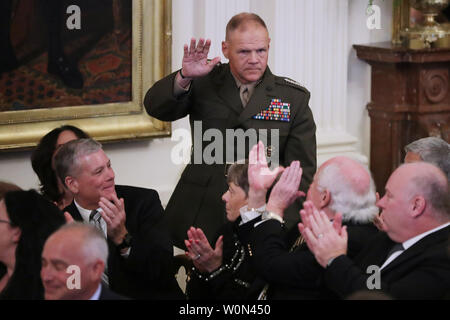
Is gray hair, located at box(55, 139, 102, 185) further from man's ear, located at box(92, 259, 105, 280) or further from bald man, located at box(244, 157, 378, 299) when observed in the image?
man's ear, located at box(92, 259, 105, 280)

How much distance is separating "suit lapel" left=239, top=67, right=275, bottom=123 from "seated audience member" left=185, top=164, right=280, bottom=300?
699 mm

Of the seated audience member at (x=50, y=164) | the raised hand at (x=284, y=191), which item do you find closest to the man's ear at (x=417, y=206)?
the raised hand at (x=284, y=191)

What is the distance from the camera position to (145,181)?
5.59 meters

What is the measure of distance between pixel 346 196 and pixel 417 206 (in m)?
0.31

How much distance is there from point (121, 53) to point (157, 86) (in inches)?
53.5

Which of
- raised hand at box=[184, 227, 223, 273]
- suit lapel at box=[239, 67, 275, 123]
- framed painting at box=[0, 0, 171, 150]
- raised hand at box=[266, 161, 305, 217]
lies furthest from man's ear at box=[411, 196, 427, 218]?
framed painting at box=[0, 0, 171, 150]

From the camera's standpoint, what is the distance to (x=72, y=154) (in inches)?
143

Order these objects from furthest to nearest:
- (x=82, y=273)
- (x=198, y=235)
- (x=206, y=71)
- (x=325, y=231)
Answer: (x=206, y=71) → (x=198, y=235) → (x=325, y=231) → (x=82, y=273)

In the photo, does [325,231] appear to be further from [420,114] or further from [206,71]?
[420,114]

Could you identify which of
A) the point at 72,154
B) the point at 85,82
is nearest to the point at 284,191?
the point at 72,154

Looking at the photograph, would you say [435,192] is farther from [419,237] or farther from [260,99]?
[260,99]

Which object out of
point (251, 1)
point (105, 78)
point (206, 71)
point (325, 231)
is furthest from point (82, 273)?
point (251, 1)

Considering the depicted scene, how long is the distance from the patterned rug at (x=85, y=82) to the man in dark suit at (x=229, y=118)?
1.19m

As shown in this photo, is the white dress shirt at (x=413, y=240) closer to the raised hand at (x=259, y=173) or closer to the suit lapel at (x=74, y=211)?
the raised hand at (x=259, y=173)
